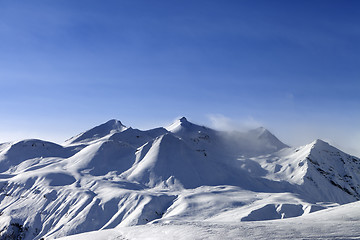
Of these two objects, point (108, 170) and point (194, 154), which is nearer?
point (108, 170)

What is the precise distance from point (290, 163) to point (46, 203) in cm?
12369

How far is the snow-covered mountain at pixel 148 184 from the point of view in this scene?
91375mm

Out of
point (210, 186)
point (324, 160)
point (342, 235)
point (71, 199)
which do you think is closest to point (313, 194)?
point (324, 160)

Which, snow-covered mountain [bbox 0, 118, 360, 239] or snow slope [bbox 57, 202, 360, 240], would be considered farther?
snow-covered mountain [bbox 0, 118, 360, 239]

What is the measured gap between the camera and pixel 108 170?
138 m

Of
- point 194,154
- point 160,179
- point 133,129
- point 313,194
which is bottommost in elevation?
point 313,194

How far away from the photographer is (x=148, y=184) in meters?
124

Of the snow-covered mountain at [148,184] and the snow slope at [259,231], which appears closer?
the snow slope at [259,231]

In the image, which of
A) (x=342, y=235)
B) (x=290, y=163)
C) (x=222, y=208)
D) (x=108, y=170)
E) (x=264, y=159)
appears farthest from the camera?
(x=264, y=159)

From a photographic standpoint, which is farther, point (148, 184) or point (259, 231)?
point (148, 184)

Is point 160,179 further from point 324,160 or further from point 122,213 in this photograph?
point 324,160

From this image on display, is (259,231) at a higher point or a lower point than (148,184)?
higher

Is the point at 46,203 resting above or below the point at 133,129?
below

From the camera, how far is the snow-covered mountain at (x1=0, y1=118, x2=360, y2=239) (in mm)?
91375
